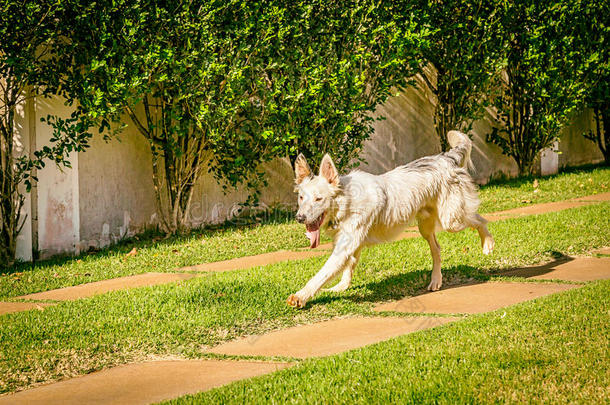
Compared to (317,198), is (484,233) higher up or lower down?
lower down

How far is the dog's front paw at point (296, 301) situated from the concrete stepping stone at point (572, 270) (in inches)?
99.3

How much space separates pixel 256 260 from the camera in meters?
8.19

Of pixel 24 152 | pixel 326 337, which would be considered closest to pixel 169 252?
pixel 24 152

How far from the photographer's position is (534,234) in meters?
8.78

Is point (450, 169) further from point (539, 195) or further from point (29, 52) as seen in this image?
point (539, 195)

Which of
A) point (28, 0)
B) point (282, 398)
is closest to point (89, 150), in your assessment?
point (28, 0)

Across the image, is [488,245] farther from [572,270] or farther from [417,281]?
[572,270]

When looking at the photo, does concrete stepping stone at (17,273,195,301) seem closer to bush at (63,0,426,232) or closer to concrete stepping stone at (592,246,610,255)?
bush at (63,0,426,232)

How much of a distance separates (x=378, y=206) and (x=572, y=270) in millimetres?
2346

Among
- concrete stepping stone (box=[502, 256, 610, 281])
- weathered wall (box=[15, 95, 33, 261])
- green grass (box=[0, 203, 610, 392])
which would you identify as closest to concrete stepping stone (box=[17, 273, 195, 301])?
green grass (box=[0, 203, 610, 392])

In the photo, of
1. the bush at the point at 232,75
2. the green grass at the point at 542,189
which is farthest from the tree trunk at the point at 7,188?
the green grass at the point at 542,189

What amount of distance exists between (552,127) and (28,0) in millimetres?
10666

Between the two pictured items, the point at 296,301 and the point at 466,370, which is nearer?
the point at 466,370

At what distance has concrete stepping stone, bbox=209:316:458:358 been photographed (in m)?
4.81
